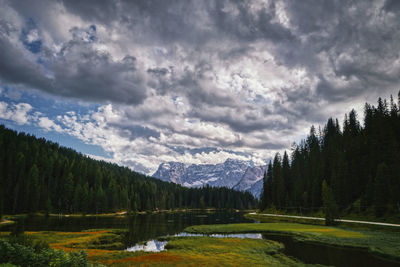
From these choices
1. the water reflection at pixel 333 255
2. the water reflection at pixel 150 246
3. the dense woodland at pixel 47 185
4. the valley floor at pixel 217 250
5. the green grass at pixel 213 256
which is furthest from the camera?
the dense woodland at pixel 47 185

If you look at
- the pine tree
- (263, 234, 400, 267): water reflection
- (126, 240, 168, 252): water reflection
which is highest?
the pine tree

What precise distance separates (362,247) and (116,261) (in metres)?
39.3

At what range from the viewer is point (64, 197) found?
136875 millimetres

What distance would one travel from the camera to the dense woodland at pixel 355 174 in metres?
74.8

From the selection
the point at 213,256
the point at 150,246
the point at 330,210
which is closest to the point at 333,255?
the point at 213,256

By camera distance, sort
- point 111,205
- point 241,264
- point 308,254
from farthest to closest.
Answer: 1. point 111,205
2. point 308,254
3. point 241,264

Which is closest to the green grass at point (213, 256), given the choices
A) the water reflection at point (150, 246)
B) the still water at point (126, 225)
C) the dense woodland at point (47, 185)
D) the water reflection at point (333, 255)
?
the water reflection at point (150, 246)

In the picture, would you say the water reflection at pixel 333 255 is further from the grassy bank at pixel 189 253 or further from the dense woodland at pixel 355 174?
the dense woodland at pixel 355 174

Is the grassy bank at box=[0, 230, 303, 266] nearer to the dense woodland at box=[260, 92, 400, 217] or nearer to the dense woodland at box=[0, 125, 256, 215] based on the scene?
the dense woodland at box=[260, 92, 400, 217]

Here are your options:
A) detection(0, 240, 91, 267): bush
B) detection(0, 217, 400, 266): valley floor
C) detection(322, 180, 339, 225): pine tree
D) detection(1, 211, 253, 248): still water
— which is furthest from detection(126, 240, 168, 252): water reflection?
detection(322, 180, 339, 225): pine tree

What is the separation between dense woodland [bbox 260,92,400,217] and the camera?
74812 millimetres

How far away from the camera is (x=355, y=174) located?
312ft

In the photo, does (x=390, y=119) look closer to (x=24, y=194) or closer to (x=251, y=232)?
(x=251, y=232)

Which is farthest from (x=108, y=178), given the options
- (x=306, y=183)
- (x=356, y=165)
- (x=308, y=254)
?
(x=308, y=254)
